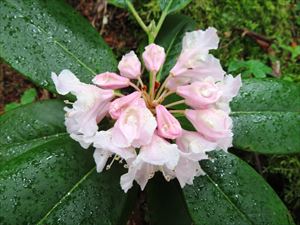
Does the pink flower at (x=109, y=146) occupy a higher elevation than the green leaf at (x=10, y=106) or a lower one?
higher

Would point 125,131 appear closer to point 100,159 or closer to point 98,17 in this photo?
point 100,159

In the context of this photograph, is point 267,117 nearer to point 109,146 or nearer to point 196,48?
point 196,48

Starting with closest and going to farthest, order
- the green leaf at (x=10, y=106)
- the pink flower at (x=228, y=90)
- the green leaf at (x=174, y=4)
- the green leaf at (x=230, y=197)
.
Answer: the pink flower at (x=228, y=90), the green leaf at (x=230, y=197), the green leaf at (x=174, y=4), the green leaf at (x=10, y=106)

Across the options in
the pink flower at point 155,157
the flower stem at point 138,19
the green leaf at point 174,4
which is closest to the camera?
the pink flower at point 155,157

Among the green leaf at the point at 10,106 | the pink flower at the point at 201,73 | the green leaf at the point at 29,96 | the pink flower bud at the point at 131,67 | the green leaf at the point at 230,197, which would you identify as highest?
the pink flower at the point at 201,73

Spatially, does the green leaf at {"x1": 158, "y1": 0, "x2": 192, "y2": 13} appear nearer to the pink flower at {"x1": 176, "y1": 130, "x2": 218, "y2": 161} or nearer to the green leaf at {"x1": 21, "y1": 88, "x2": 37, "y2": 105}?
the pink flower at {"x1": 176, "y1": 130, "x2": 218, "y2": 161}

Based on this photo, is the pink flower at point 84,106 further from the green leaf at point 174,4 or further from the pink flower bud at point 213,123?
the green leaf at point 174,4

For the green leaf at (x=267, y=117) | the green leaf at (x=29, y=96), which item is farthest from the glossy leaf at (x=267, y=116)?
the green leaf at (x=29, y=96)

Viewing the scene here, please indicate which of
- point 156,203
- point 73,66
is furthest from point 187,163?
point 73,66
